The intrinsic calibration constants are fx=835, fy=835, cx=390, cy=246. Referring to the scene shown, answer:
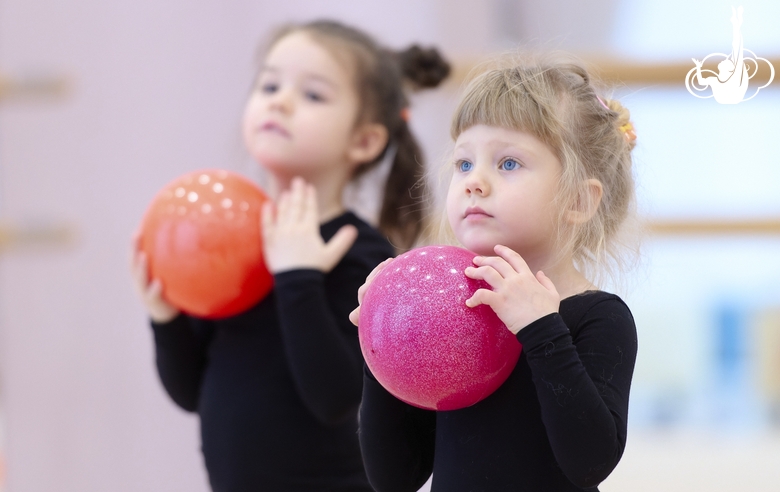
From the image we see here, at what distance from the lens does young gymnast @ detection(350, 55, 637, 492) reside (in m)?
0.62

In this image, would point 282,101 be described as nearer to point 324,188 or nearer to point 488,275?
point 324,188

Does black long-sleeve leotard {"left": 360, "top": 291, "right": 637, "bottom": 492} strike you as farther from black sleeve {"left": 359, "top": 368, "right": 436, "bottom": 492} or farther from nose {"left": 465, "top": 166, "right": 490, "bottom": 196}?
nose {"left": 465, "top": 166, "right": 490, "bottom": 196}

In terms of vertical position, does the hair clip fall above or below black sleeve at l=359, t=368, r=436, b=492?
above

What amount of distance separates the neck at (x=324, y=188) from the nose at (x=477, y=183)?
17.9 inches

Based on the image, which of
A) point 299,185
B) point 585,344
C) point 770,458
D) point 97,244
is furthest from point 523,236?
point 97,244

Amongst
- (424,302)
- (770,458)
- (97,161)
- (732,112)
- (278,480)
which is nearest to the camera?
(424,302)

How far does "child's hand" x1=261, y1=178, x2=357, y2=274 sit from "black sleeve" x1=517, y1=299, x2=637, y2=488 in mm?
422

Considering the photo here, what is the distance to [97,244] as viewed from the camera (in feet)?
6.34

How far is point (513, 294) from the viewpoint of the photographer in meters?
0.62

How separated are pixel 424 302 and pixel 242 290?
42cm

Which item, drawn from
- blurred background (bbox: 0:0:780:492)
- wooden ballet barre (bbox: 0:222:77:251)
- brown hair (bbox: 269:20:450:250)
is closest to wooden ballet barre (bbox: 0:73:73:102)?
blurred background (bbox: 0:0:780:492)

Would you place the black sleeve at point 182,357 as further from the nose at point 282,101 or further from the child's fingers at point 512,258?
the child's fingers at point 512,258

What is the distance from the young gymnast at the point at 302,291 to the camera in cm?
97

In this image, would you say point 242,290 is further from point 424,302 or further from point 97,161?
point 97,161
